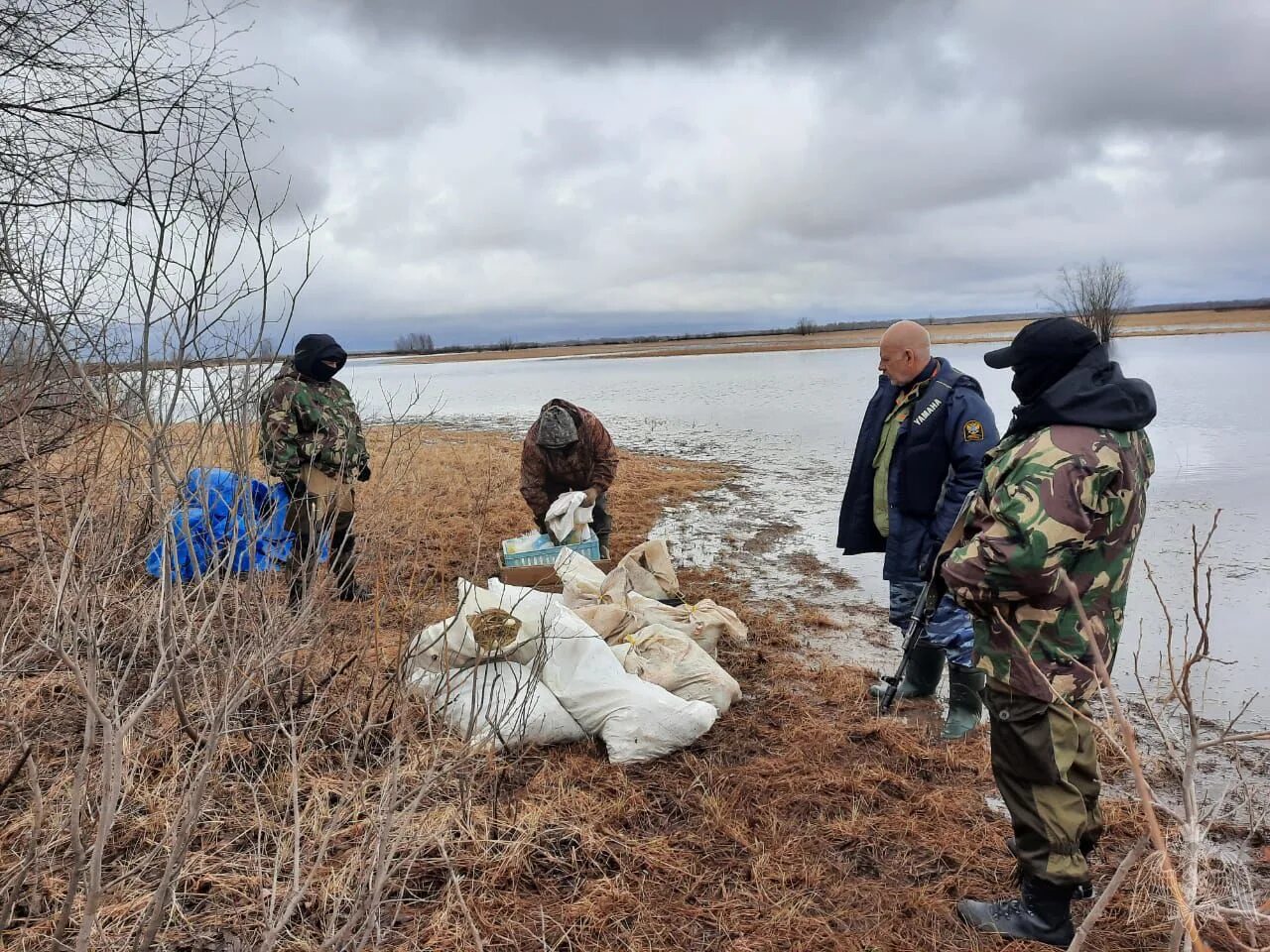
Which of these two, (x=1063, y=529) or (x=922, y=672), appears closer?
(x=1063, y=529)

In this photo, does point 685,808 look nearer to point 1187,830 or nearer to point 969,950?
point 969,950

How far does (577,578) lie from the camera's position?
4418mm

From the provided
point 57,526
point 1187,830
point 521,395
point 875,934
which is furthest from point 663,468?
point 521,395

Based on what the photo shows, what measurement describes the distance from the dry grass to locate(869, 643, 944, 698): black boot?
39 centimetres

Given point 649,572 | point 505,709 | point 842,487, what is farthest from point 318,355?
point 842,487

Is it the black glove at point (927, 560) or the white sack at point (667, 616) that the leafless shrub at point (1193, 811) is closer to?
the black glove at point (927, 560)

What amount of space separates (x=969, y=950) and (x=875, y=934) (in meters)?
0.28

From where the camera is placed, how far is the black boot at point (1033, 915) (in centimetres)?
222

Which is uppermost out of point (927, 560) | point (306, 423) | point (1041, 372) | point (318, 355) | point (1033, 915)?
point (318, 355)

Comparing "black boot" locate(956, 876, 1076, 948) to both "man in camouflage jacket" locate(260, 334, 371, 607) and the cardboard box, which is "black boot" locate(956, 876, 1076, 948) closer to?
the cardboard box

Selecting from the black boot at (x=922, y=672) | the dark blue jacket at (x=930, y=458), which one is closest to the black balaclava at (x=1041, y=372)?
the dark blue jacket at (x=930, y=458)

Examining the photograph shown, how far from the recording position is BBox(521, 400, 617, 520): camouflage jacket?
5.39 metres

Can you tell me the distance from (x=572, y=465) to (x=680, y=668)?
7.09 feet

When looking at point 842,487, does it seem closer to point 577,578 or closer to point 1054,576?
point 577,578
